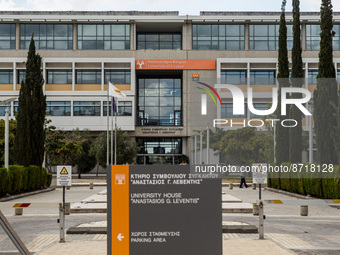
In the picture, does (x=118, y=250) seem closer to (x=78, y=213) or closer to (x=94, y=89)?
(x=78, y=213)

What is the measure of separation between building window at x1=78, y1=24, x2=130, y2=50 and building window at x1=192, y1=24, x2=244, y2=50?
9.31m

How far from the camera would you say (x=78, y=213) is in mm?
19094

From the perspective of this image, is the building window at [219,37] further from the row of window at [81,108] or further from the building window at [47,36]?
the building window at [47,36]

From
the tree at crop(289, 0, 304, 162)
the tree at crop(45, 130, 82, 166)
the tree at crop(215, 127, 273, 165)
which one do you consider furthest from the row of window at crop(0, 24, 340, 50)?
the tree at crop(289, 0, 304, 162)

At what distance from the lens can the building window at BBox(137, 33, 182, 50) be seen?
225ft

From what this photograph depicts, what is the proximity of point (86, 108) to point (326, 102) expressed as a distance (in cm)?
4267

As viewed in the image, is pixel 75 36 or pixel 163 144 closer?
pixel 75 36

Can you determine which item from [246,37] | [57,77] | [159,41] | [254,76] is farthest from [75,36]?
[254,76]

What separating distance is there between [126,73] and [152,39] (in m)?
7.55

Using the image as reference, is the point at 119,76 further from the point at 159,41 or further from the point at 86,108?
the point at 159,41

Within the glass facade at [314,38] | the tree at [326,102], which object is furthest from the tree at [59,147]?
the glass facade at [314,38]

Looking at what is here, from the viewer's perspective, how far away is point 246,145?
49125 mm

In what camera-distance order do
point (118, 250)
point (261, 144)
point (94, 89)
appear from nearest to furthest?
1. point (118, 250)
2. point (261, 144)
3. point (94, 89)

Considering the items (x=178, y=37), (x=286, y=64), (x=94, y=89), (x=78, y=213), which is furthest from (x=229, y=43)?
(x=78, y=213)
